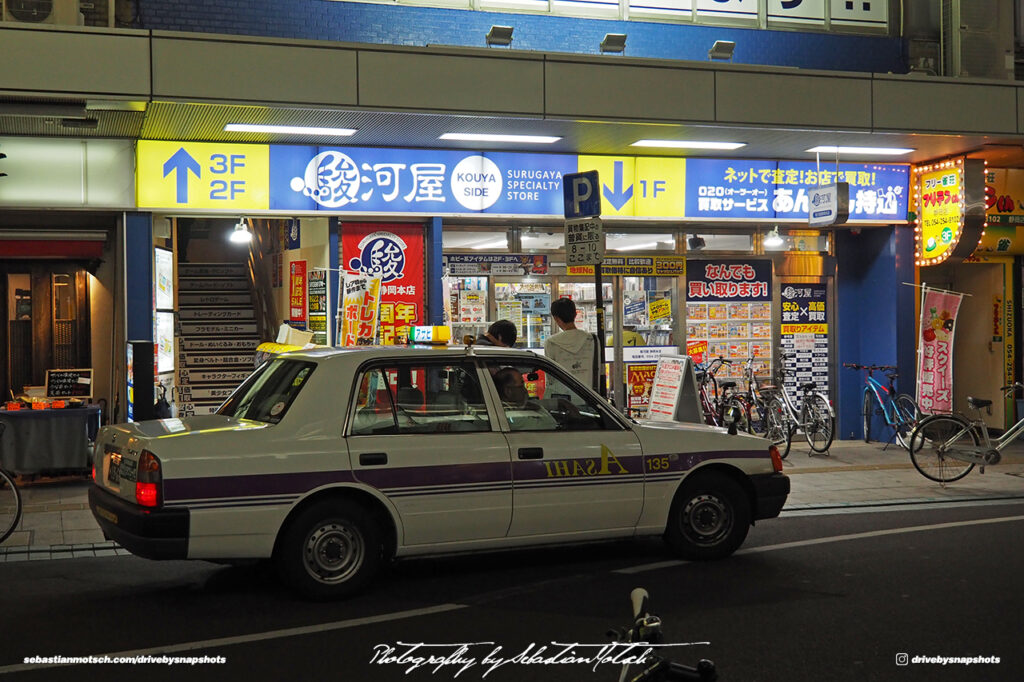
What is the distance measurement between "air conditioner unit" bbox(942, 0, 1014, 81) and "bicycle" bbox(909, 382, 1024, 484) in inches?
224

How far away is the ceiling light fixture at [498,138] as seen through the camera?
1245 cm

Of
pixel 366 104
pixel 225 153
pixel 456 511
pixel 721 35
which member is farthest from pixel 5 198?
pixel 721 35

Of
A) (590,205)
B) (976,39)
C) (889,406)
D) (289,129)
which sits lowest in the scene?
(889,406)

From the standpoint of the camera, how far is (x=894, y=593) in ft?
22.9

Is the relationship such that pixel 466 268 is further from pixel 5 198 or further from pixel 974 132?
pixel 974 132

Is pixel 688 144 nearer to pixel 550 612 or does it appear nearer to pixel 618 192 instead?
pixel 618 192

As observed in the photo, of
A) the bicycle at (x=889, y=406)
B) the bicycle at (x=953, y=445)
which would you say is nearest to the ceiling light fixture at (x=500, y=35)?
the bicycle at (x=953, y=445)

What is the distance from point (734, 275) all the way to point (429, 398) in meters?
8.83

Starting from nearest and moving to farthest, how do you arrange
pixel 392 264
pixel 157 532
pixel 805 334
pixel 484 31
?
pixel 157 532 < pixel 484 31 < pixel 392 264 < pixel 805 334

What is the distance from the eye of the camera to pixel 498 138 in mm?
12742

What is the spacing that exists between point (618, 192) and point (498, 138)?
6.84 feet

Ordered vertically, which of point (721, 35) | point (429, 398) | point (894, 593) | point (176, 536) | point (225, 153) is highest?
point (721, 35)

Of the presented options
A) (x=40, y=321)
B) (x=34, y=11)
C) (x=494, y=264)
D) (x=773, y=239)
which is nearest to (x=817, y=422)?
(x=773, y=239)

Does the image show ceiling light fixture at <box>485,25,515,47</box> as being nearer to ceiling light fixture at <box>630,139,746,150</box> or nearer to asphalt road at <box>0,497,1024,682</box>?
ceiling light fixture at <box>630,139,746,150</box>
